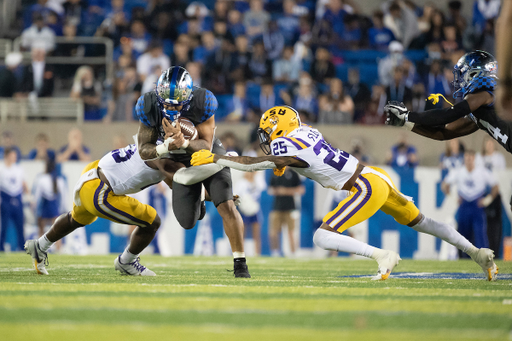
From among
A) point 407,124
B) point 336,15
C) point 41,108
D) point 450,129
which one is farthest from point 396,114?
point 336,15

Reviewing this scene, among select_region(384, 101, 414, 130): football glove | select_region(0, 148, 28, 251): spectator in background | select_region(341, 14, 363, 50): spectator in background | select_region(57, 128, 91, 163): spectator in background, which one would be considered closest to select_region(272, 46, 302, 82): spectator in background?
select_region(341, 14, 363, 50): spectator in background

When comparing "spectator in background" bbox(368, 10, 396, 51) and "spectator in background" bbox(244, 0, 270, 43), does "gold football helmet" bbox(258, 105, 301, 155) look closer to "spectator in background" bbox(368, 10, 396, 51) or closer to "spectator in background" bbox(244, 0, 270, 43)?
"spectator in background" bbox(244, 0, 270, 43)

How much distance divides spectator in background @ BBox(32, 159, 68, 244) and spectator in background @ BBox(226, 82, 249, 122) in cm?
316

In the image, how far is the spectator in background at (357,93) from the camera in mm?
11672

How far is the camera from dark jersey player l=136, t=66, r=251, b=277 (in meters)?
5.10

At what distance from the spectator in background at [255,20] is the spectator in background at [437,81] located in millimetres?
3518

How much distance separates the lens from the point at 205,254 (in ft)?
32.9

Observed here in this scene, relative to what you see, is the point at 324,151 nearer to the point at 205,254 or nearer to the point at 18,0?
the point at 205,254

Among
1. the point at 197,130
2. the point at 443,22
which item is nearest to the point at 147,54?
the point at 443,22

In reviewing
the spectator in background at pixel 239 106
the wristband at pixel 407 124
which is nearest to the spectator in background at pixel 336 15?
the spectator in background at pixel 239 106

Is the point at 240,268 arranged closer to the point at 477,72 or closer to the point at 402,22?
the point at 477,72

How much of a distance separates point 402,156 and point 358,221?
5711 mm

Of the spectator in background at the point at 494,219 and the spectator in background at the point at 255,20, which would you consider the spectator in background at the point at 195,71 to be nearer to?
the spectator in background at the point at 255,20

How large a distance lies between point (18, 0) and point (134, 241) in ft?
36.1
